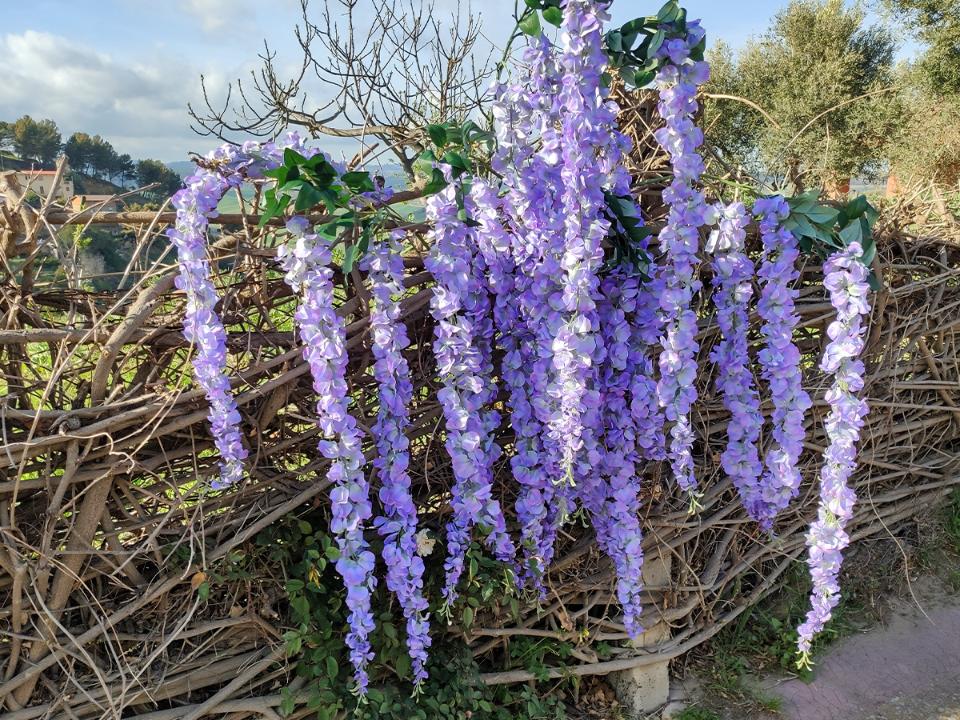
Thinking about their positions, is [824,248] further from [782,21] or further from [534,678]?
[782,21]

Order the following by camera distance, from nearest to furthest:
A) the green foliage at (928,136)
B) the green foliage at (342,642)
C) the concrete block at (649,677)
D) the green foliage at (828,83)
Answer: the green foliage at (342,642) < the concrete block at (649,677) < the green foliage at (928,136) < the green foliage at (828,83)

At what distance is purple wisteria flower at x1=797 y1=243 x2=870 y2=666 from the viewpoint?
1.86 metres

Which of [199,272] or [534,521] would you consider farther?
[534,521]

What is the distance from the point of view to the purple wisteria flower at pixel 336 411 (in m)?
1.61

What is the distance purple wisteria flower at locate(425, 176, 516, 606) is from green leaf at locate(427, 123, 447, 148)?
12 centimetres

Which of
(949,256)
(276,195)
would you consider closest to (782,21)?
(949,256)

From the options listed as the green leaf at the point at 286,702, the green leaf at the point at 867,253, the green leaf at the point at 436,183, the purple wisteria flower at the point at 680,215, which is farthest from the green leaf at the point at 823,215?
the green leaf at the point at 286,702

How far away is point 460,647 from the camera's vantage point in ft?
7.36

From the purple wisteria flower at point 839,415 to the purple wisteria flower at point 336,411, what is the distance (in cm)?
131

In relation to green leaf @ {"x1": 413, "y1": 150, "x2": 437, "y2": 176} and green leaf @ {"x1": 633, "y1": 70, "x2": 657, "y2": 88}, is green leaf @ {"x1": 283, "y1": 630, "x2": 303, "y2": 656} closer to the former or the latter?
green leaf @ {"x1": 413, "y1": 150, "x2": 437, "y2": 176}

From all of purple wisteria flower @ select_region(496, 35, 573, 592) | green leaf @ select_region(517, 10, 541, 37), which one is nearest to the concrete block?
purple wisteria flower @ select_region(496, 35, 573, 592)

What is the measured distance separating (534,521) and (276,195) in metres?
1.13

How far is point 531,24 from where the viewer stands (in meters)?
1.63

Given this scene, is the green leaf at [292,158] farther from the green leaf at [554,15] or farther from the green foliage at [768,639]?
the green foliage at [768,639]
